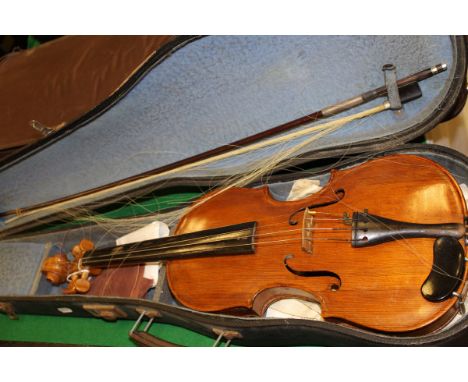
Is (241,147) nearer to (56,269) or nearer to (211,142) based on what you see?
(211,142)

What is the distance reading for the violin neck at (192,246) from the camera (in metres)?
1.25

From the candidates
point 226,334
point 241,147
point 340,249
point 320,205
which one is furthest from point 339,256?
point 241,147

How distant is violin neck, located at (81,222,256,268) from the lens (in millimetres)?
1247

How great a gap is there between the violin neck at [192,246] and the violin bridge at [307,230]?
160 mm

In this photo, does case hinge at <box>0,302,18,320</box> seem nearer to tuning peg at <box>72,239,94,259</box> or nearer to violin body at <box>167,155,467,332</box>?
tuning peg at <box>72,239,94,259</box>

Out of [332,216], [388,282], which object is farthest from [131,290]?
[388,282]

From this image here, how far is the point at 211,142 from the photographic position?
155cm

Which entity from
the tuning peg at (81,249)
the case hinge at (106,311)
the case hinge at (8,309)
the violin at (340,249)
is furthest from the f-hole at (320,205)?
the case hinge at (8,309)

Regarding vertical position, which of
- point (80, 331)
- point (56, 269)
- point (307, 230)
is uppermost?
point (307, 230)

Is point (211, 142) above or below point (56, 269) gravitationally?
above

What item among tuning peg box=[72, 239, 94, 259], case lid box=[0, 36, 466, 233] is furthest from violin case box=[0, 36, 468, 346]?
tuning peg box=[72, 239, 94, 259]

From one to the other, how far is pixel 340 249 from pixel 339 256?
0.06ft

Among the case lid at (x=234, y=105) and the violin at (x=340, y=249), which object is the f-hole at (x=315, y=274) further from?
the case lid at (x=234, y=105)

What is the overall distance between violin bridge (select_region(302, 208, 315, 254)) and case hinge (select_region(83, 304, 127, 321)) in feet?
2.46
